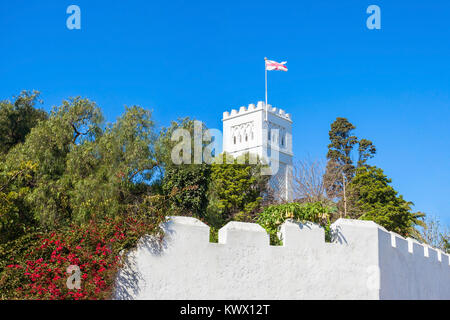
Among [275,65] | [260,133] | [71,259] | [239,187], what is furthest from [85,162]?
[260,133]

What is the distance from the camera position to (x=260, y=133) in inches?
2237

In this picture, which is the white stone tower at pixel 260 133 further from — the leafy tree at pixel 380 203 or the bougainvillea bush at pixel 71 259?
the bougainvillea bush at pixel 71 259

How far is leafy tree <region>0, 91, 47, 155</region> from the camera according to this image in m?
19.8

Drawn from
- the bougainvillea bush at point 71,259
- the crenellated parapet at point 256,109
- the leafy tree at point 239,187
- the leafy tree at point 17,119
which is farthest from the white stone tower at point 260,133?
the bougainvillea bush at point 71,259

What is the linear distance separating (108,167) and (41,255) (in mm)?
7839

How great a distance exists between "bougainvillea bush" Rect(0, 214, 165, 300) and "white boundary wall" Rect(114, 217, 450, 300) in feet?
0.77

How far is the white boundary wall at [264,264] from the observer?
909cm

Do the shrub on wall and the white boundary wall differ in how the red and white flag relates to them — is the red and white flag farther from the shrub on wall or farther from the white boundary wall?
the shrub on wall

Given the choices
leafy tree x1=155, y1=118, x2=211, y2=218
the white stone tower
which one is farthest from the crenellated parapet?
leafy tree x1=155, y1=118, x2=211, y2=218

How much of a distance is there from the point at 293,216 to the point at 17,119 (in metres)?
14.0
